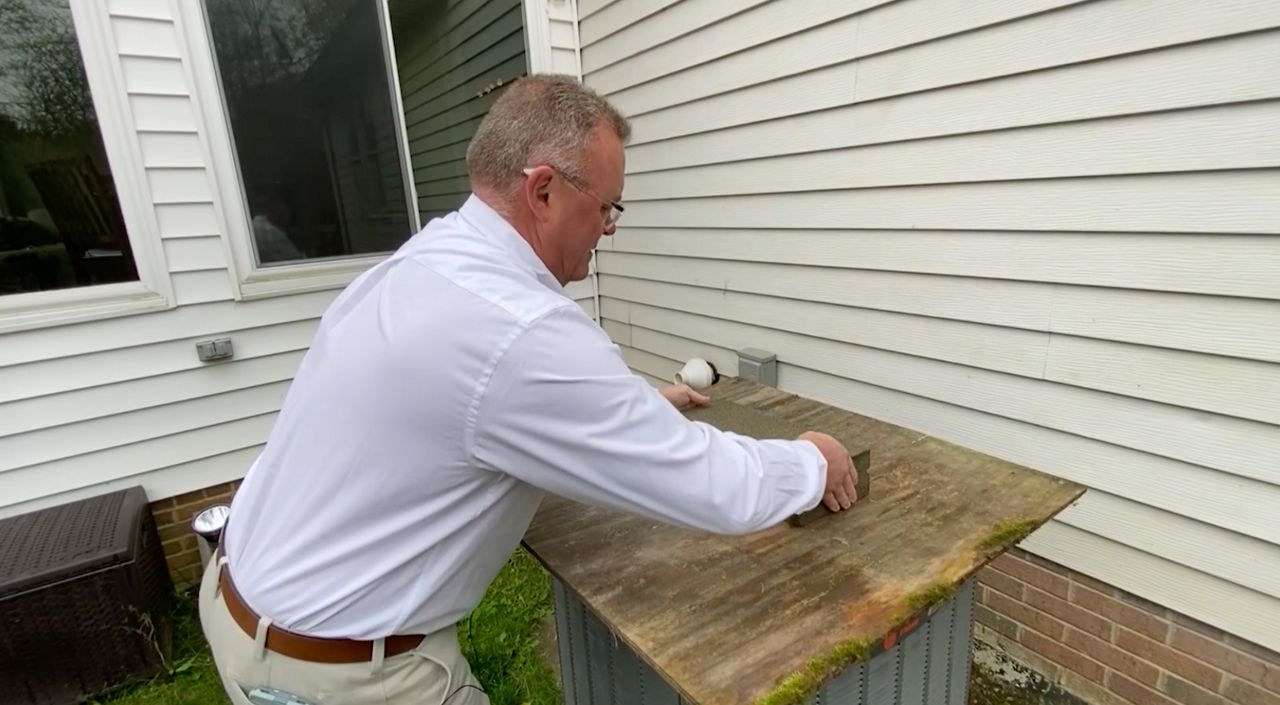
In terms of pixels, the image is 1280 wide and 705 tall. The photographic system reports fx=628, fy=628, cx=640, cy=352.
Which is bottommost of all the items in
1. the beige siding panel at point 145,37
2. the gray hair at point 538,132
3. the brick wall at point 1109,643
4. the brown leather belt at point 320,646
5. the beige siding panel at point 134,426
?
the brick wall at point 1109,643

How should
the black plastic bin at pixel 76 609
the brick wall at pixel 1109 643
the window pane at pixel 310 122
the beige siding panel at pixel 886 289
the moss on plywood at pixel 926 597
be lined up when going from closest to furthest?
the moss on plywood at pixel 926 597 < the brick wall at pixel 1109 643 < the beige siding panel at pixel 886 289 < the black plastic bin at pixel 76 609 < the window pane at pixel 310 122

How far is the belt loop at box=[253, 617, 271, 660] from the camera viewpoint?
1.16 metres

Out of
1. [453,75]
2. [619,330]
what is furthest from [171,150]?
[619,330]

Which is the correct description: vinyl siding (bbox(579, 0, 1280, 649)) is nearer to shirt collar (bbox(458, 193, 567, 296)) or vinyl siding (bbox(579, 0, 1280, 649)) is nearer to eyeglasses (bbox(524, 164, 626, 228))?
eyeglasses (bbox(524, 164, 626, 228))

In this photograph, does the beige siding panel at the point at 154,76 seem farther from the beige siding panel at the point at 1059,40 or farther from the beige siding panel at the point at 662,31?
the beige siding panel at the point at 1059,40

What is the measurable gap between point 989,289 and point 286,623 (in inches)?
84.1

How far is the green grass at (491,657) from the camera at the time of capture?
94.7 inches

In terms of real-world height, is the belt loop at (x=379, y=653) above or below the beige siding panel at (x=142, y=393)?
below

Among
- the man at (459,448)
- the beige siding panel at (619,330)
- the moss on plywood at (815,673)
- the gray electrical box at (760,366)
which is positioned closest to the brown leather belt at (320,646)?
the man at (459,448)

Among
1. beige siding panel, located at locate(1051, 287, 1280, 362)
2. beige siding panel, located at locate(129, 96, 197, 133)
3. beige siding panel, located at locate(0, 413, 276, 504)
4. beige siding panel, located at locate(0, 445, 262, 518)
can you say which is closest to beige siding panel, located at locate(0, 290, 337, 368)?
beige siding panel, located at locate(0, 413, 276, 504)

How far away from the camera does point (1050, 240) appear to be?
6.16 feet

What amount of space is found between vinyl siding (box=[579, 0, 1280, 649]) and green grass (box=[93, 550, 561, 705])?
5.24 ft

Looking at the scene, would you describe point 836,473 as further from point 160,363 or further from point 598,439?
point 160,363

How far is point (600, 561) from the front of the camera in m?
1.29
